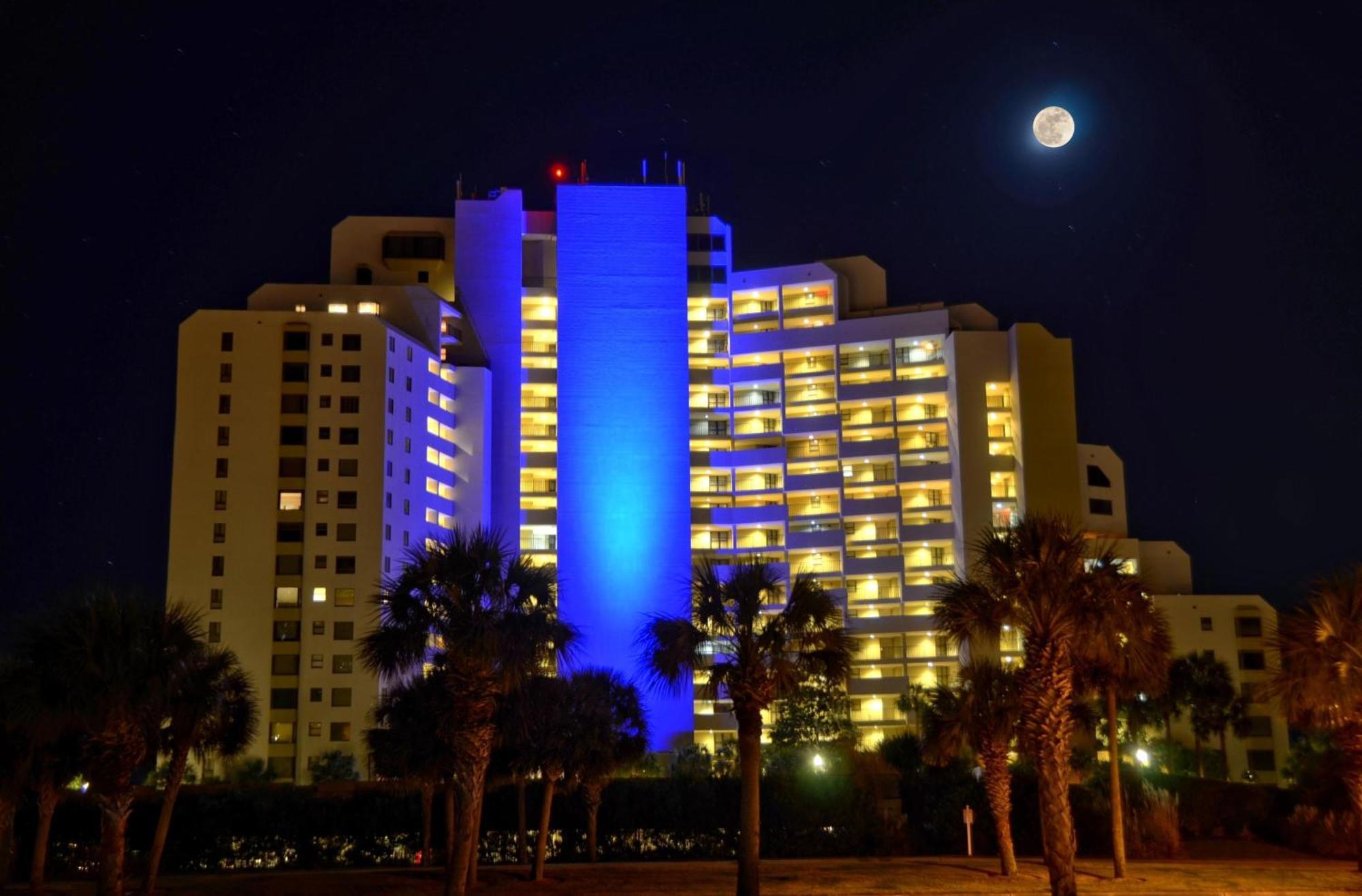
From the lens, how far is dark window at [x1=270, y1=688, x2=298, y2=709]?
103 meters

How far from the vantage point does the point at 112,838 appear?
37.8 meters

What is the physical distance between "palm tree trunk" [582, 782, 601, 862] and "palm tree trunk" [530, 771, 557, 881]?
125 inches

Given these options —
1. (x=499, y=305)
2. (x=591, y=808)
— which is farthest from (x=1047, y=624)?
(x=499, y=305)

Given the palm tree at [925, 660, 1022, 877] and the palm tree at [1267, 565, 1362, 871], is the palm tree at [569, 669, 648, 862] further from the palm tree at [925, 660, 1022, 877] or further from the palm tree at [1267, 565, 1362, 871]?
the palm tree at [1267, 565, 1362, 871]

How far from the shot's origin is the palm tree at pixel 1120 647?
118ft

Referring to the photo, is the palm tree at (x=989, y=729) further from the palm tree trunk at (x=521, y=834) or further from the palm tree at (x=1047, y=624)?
the palm tree trunk at (x=521, y=834)

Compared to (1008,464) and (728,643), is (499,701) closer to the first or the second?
(728,643)

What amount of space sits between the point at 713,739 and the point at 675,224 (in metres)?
40.5

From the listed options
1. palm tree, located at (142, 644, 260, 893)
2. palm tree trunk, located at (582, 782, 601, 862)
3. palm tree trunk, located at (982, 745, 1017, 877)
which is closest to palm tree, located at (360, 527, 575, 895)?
palm tree, located at (142, 644, 260, 893)

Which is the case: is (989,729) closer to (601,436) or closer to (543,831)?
(543,831)

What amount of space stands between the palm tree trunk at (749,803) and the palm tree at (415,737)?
305 inches

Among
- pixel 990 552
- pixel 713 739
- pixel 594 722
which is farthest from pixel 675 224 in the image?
pixel 990 552

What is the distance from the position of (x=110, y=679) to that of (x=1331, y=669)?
104 ft

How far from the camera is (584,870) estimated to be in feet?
157
